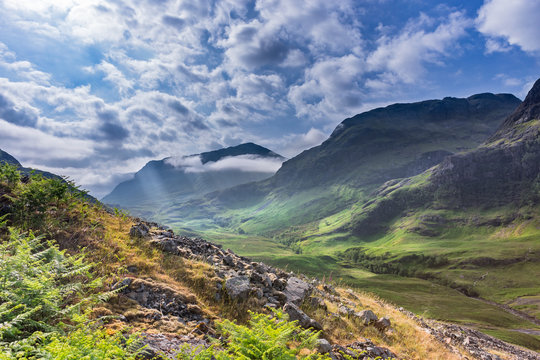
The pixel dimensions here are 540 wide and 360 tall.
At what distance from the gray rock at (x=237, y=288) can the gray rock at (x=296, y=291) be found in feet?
10.5

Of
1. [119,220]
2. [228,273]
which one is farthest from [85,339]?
[119,220]

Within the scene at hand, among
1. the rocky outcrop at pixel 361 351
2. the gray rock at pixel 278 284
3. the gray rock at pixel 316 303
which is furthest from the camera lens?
the gray rock at pixel 278 284

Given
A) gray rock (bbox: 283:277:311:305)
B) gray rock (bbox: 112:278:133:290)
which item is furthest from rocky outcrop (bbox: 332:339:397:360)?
gray rock (bbox: 112:278:133:290)

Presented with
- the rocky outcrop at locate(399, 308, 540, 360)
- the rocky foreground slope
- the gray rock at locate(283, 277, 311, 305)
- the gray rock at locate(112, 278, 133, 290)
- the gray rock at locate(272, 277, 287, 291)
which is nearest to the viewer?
the rocky foreground slope

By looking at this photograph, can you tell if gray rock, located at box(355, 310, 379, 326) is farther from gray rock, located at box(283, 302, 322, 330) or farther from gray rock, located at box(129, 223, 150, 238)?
gray rock, located at box(129, 223, 150, 238)

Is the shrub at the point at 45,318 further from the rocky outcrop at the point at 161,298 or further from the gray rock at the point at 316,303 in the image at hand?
the gray rock at the point at 316,303

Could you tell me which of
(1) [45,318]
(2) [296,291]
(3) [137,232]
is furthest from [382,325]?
(1) [45,318]

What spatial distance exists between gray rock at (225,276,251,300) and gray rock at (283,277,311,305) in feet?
10.5

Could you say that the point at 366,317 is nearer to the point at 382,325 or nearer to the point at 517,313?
the point at 382,325

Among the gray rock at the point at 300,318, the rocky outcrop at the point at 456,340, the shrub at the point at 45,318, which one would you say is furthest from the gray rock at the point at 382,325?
the shrub at the point at 45,318

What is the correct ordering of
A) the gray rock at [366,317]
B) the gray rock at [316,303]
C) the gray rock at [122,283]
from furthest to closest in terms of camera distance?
the gray rock at [366,317] < the gray rock at [316,303] < the gray rock at [122,283]

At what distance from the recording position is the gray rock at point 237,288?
1256cm

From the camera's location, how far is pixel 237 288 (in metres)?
12.7

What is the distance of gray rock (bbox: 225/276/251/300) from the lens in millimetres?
12559
